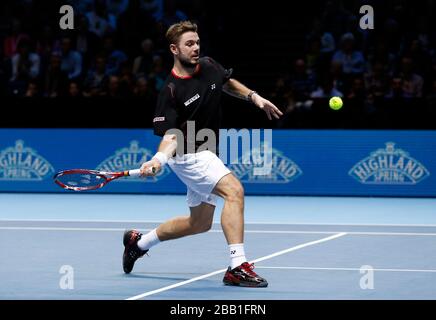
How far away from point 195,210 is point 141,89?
823 centimetres

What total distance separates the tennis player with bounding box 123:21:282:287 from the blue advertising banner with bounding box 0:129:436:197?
631 cm

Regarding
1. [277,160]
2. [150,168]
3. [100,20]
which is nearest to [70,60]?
[100,20]

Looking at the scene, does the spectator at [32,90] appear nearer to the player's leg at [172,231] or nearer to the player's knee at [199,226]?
the player's leg at [172,231]

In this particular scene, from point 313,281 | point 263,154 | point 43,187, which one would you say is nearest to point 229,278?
point 313,281

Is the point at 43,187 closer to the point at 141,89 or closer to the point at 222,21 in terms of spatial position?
the point at 141,89

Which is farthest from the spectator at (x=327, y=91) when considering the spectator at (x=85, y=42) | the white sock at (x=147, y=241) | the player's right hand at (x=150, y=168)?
the player's right hand at (x=150, y=168)

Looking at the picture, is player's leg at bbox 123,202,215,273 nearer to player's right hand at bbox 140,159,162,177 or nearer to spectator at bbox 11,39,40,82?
player's right hand at bbox 140,159,162,177

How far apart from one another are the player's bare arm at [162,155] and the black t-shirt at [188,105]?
14 cm

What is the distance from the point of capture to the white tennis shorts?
27.3 ft

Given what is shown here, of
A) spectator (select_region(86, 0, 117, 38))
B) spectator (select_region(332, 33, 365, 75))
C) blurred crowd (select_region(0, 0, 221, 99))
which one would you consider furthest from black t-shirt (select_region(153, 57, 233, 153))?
spectator (select_region(86, 0, 117, 38))

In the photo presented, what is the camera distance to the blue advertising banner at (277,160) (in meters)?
15.2

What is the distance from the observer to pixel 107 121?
1608 cm

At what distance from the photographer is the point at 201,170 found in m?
8.34

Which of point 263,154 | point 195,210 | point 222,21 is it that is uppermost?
point 222,21
